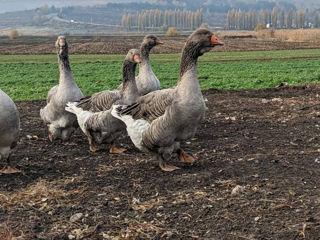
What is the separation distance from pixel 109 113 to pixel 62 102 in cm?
149

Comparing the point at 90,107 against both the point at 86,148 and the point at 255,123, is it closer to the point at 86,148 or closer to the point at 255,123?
the point at 86,148

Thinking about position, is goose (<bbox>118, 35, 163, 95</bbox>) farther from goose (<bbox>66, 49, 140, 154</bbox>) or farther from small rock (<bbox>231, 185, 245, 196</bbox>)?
small rock (<bbox>231, 185, 245, 196</bbox>)

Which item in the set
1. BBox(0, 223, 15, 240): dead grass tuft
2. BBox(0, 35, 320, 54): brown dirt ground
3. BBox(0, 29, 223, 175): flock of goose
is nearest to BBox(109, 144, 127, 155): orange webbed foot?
BBox(0, 29, 223, 175): flock of goose

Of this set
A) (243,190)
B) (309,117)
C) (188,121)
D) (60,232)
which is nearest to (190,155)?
(188,121)

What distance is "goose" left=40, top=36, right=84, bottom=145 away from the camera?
10.4 m

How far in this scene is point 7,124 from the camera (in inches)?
296

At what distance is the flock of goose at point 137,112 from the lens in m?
7.59

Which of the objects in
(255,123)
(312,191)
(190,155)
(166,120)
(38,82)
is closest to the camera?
(312,191)

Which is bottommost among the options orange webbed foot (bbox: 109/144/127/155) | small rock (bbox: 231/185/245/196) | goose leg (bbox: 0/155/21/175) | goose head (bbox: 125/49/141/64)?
orange webbed foot (bbox: 109/144/127/155)

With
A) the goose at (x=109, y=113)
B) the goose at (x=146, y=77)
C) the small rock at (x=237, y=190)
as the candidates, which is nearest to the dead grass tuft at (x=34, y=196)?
the goose at (x=109, y=113)

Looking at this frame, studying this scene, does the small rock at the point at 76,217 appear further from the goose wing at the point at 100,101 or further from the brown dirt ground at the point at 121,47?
the brown dirt ground at the point at 121,47

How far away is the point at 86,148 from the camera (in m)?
10.4

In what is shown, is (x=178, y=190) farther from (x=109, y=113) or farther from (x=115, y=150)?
(x=115, y=150)

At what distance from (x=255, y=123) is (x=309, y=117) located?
1558 mm
